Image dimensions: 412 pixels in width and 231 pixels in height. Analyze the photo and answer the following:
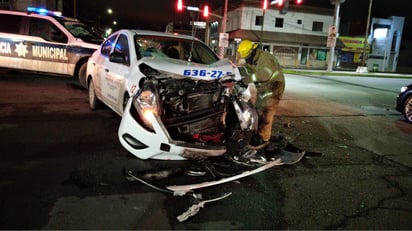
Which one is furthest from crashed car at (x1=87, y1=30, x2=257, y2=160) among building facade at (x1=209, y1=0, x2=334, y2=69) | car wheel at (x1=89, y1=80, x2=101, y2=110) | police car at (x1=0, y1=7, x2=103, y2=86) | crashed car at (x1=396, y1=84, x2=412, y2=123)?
building facade at (x1=209, y1=0, x2=334, y2=69)

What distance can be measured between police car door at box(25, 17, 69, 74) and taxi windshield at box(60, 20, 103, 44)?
0.39 meters

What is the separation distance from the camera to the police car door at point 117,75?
17.6 feet

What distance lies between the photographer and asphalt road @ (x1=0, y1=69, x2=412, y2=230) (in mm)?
3166

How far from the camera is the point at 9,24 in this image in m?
10.1

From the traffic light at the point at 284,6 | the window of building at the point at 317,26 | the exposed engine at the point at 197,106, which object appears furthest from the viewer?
the window of building at the point at 317,26

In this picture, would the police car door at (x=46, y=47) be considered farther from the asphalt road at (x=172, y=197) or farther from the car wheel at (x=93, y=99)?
the car wheel at (x=93, y=99)

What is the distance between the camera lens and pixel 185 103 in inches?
178

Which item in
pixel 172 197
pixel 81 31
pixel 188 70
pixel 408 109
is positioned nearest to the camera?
pixel 172 197

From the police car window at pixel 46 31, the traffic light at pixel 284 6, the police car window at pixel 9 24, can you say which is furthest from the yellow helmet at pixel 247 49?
the traffic light at pixel 284 6

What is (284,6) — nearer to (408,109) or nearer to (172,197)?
(408,109)

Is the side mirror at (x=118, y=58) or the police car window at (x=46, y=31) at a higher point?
the police car window at (x=46, y=31)

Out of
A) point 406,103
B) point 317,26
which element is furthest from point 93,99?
point 317,26

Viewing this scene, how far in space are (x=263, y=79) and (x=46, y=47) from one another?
7389mm

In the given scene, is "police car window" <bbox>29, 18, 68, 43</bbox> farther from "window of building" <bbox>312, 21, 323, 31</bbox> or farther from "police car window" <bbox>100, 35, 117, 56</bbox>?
"window of building" <bbox>312, 21, 323, 31</bbox>
